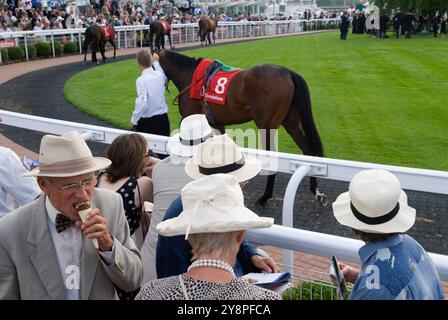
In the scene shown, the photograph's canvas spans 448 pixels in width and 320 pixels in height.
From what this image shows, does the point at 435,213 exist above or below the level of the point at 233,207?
below

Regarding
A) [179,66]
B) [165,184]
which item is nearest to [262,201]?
[179,66]

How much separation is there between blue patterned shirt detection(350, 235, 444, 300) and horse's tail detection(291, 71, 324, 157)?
4212mm

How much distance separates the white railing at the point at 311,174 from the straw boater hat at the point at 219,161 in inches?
11.3

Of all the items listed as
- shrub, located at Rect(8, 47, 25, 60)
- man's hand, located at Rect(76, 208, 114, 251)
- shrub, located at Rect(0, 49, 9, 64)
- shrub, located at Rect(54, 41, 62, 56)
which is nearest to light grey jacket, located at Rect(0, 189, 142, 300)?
man's hand, located at Rect(76, 208, 114, 251)

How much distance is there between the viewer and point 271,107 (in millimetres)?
6312

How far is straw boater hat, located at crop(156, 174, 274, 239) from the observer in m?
1.70

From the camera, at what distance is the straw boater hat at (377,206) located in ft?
6.28

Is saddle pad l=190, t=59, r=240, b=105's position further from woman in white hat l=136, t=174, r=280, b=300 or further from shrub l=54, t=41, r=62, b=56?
shrub l=54, t=41, r=62, b=56

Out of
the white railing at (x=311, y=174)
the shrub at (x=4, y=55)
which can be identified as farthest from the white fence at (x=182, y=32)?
Result: the white railing at (x=311, y=174)

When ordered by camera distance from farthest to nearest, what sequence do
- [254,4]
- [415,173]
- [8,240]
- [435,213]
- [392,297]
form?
[254,4]
[435,213]
[415,173]
[8,240]
[392,297]

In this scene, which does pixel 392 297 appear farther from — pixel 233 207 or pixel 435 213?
pixel 435 213

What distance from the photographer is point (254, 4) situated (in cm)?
6306
